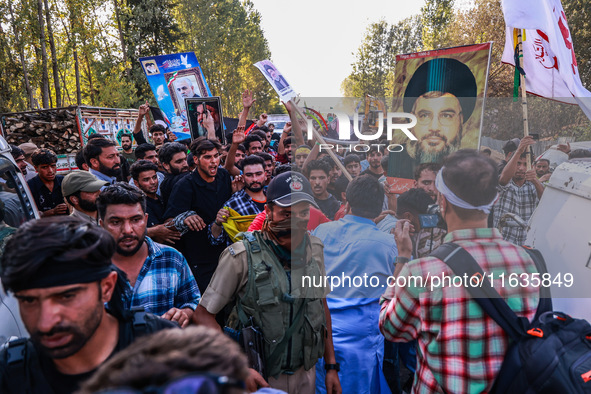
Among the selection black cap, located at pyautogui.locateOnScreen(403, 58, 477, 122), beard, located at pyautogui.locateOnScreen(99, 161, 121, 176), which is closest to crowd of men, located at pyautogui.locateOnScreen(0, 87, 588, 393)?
black cap, located at pyautogui.locateOnScreen(403, 58, 477, 122)

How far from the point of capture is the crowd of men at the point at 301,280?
48.0 inches

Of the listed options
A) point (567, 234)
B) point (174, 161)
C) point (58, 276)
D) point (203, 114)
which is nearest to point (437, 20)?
point (203, 114)

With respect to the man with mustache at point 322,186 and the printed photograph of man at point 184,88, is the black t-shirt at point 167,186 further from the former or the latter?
the printed photograph of man at point 184,88

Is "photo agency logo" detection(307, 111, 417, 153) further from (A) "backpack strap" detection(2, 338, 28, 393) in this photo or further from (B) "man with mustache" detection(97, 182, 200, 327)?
(A) "backpack strap" detection(2, 338, 28, 393)

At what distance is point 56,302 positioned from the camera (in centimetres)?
121

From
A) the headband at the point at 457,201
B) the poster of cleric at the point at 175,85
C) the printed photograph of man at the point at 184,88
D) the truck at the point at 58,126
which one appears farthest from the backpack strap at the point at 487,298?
the truck at the point at 58,126

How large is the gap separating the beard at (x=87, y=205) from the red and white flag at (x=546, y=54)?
3.42 meters

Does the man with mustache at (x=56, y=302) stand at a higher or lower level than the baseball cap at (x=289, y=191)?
lower

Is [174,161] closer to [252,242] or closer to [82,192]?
[82,192]

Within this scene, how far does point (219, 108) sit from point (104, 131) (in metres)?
8.95

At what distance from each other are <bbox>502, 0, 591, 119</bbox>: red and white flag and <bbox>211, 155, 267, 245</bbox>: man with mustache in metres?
2.34

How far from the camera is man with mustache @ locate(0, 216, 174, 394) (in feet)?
3.90

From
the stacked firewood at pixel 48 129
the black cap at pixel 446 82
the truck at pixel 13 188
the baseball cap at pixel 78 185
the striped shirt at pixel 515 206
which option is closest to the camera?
the striped shirt at pixel 515 206

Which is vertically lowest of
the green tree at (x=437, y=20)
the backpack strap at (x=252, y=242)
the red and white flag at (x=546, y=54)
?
the backpack strap at (x=252, y=242)
